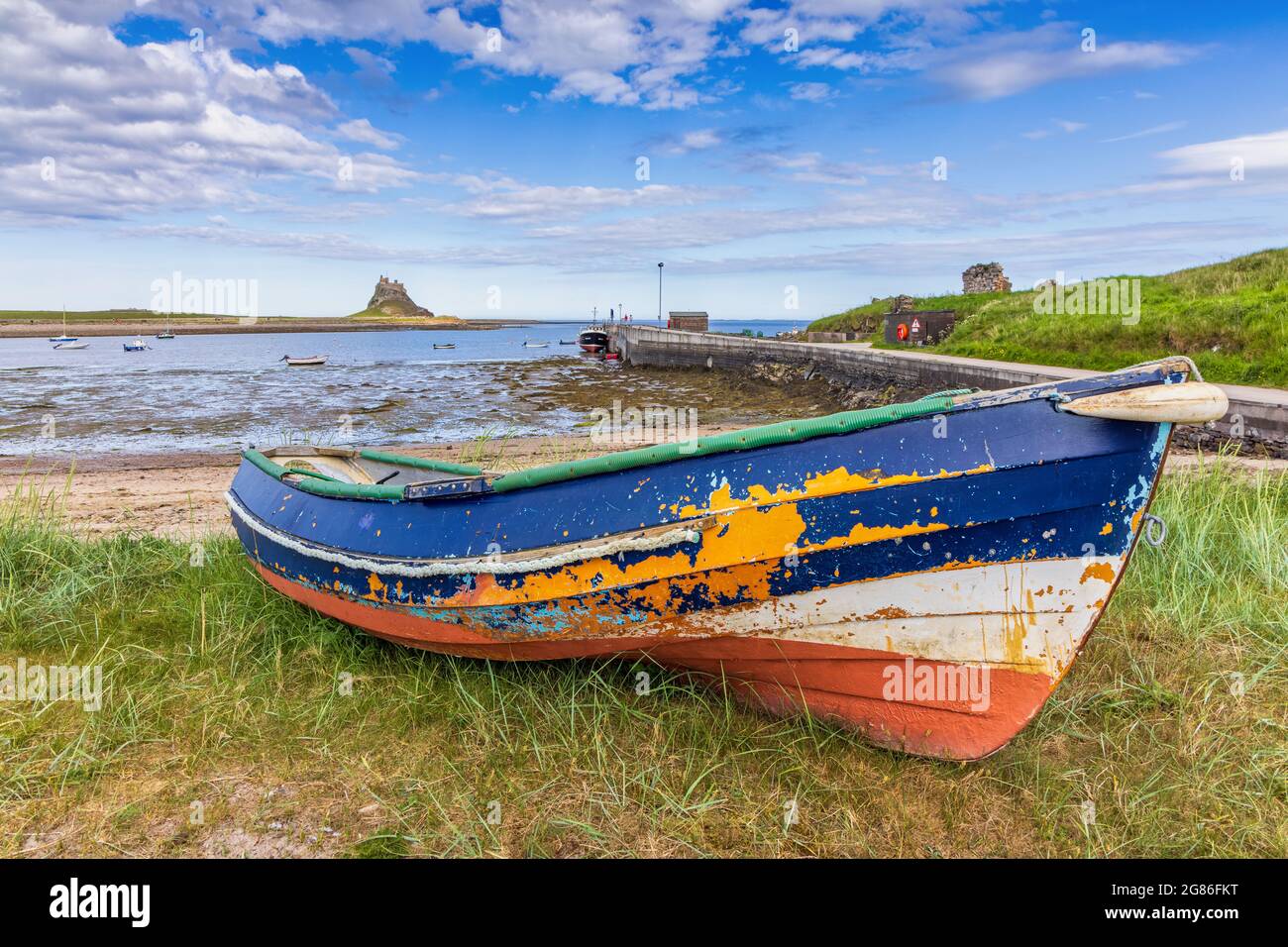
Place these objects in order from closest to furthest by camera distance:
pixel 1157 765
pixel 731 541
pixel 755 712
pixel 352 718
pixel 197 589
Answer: pixel 731 541
pixel 1157 765
pixel 755 712
pixel 352 718
pixel 197 589

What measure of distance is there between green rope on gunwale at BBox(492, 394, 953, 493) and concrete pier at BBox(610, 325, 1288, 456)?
607 centimetres

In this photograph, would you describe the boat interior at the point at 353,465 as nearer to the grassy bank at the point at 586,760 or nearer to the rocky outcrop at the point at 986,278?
the grassy bank at the point at 586,760

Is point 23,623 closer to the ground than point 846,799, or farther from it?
farther from it

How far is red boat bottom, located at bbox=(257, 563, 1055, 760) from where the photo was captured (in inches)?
112

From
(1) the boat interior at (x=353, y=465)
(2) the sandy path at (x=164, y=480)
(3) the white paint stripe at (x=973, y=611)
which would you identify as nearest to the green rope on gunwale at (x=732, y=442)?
(3) the white paint stripe at (x=973, y=611)

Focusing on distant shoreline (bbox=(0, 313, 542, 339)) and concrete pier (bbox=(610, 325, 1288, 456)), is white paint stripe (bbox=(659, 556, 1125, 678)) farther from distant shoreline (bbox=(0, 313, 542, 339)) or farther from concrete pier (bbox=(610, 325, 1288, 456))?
distant shoreline (bbox=(0, 313, 542, 339))

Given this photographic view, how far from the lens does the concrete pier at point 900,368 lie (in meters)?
9.21

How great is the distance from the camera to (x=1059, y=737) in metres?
3.27

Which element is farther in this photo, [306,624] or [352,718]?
[306,624]

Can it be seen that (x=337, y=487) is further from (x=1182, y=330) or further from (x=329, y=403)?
(x=329, y=403)

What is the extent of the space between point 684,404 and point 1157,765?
20541mm

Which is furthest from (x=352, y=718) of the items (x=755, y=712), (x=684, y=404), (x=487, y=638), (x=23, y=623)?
(x=684, y=404)

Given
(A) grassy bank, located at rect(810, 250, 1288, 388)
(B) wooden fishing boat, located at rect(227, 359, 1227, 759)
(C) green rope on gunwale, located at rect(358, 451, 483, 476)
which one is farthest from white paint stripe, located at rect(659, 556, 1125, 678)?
(A) grassy bank, located at rect(810, 250, 1288, 388)

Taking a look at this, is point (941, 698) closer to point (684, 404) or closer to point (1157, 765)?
point (1157, 765)
